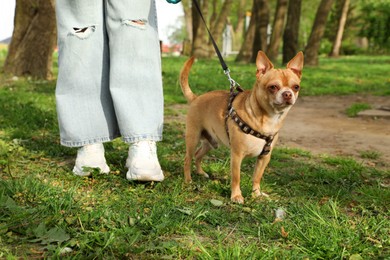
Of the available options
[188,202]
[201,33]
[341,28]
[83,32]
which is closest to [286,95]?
[188,202]

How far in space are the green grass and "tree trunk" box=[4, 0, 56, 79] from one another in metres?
5.85

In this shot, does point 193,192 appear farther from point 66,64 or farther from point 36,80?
point 36,80

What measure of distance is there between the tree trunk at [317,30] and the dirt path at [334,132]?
10008mm

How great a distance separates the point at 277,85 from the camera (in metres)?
3.15

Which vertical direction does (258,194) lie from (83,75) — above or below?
below

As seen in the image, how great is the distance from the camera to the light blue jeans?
3.50m

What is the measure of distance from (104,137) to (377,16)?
37738mm

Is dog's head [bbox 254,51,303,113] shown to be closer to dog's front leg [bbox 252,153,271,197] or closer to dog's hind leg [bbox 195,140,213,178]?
dog's front leg [bbox 252,153,271,197]

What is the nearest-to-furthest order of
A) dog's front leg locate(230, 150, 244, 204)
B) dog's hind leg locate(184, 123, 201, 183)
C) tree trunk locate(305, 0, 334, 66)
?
dog's front leg locate(230, 150, 244, 204) → dog's hind leg locate(184, 123, 201, 183) → tree trunk locate(305, 0, 334, 66)

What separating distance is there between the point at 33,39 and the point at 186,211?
841 centimetres

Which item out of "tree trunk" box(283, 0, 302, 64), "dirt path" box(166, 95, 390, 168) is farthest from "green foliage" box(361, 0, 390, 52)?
"dirt path" box(166, 95, 390, 168)

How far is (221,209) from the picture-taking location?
3.10m

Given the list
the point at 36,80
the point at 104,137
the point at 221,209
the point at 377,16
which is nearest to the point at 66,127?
the point at 104,137

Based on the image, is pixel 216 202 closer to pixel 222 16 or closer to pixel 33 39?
pixel 33 39
